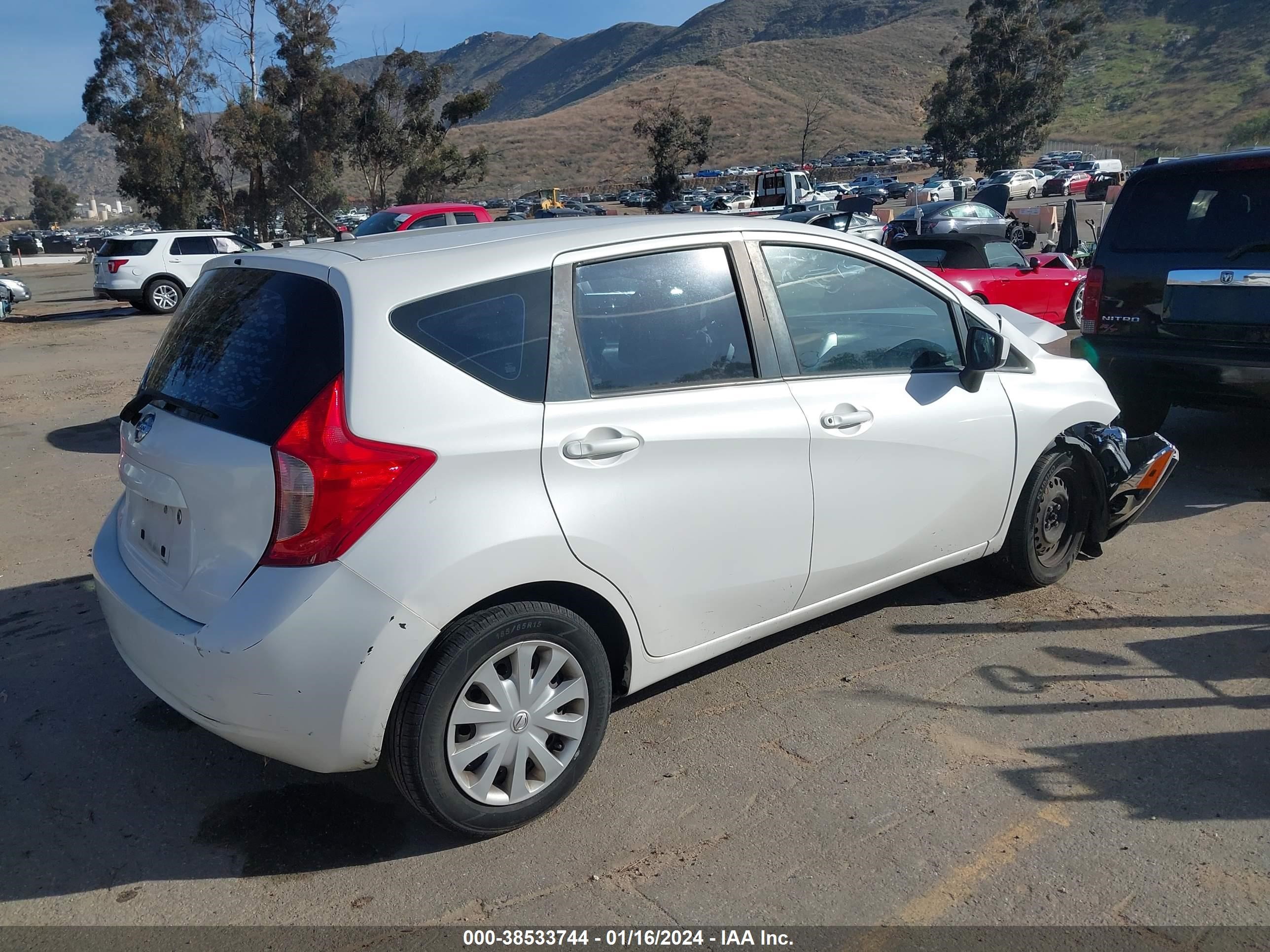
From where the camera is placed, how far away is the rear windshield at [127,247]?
65.2ft

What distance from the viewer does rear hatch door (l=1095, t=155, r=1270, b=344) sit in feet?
19.6

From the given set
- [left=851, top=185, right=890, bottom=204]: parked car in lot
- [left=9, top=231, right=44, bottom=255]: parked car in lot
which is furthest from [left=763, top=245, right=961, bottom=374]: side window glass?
[left=9, top=231, right=44, bottom=255]: parked car in lot

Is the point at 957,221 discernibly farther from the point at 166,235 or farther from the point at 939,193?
the point at 939,193

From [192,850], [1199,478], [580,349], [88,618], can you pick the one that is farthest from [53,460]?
[1199,478]

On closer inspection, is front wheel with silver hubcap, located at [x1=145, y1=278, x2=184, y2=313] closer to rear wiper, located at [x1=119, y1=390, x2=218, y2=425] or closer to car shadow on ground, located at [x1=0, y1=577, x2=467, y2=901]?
car shadow on ground, located at [x1=0, y1=577, x2=467, y2=901]

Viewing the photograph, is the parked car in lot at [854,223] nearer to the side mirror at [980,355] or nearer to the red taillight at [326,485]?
the side mirror at [980,355]

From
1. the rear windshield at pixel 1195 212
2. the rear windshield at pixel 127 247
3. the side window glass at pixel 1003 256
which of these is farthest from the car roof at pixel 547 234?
the rear windshield at pixel 127 247

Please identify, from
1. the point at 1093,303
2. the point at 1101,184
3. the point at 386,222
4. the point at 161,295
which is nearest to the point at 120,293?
the point at 161,295

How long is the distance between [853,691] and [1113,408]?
2120 millimetres

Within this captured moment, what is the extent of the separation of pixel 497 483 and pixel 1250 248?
5316 mm

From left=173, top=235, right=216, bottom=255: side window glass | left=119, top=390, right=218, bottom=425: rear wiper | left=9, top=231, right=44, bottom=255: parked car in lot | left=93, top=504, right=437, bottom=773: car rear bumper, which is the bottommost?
left=9, top=231, right=44, bottom=255: parked car in lot

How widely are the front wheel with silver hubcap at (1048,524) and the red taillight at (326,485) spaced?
3.01 m

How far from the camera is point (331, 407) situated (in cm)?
271

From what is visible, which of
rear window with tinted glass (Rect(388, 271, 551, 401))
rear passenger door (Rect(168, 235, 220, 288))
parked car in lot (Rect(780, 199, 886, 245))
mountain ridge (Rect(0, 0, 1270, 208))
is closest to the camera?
rear window with tinted glass (Rect(388, 271, 551, 401))
